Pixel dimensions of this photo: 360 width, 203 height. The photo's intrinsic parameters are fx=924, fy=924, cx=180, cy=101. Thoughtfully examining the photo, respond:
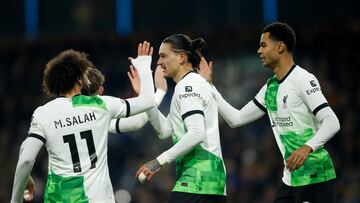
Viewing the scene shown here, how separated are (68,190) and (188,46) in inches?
54.5

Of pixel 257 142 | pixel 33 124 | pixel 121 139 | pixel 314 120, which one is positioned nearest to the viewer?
pixel 33 124

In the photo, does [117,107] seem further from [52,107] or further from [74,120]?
[52,107]

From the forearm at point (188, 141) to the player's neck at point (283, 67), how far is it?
2.64ft

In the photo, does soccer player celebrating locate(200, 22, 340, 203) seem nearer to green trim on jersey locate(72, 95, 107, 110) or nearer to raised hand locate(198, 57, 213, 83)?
raised hand locate(198, 57, 213, 83)

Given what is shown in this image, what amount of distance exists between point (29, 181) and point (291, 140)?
187cm

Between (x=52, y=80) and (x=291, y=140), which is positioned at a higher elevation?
(x=52, y=80)

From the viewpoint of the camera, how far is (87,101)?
624 cm

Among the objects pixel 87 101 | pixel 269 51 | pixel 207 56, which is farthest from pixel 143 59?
pixel 207 56

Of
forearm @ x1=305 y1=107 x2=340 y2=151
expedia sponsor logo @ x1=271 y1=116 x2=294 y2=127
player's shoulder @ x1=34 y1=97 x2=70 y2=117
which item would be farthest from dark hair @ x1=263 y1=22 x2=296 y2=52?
player's shoulder @ x1=34 y1=97 x2=70 y2=117

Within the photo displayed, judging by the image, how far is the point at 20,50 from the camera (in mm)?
14922

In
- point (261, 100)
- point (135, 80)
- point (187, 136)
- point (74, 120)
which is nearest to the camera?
point (74, 120)

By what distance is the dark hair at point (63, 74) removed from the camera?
6262 mm

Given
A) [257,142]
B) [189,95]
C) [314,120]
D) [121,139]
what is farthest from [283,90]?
[121,139]

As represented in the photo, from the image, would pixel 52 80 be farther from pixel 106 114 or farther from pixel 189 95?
pixel 189 95
